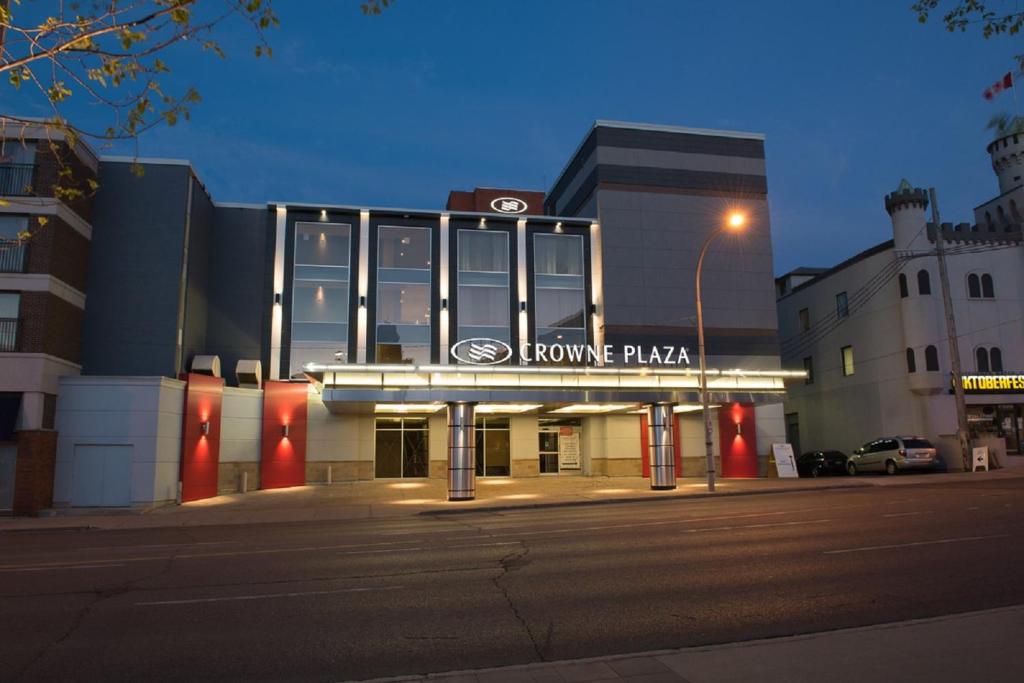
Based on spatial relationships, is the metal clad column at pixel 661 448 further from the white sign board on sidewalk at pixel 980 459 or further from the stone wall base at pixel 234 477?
the stone wall base at pixel 234 477

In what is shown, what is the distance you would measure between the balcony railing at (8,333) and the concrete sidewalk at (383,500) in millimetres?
5986

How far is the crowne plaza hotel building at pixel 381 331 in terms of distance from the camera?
26438 mm

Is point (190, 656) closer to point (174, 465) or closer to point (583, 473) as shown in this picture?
point (174, 465)

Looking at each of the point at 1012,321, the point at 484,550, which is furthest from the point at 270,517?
the point at 1012,321

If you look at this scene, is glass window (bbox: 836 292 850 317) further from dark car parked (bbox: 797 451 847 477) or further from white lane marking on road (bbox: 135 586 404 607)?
white lane marking on road (bbox: 135 586 404 607)

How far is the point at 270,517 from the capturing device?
23.7 m

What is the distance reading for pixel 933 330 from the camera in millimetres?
39875

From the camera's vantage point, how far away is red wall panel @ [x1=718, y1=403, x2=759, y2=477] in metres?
38.9

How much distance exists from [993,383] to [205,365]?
40418 mm

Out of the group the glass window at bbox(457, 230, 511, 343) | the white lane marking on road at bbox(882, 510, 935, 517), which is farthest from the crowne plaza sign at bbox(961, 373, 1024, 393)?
the white lane marking on road at bbox(882, 510, 935, 517)

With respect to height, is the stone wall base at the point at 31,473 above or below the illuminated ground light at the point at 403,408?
below

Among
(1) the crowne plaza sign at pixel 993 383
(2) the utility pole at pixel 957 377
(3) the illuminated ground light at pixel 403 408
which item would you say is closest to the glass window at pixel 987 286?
(1) the crowne plaza sign at pixel 993 383

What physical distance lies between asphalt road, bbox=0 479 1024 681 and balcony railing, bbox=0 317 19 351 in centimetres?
1144

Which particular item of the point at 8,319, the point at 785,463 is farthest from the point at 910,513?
the point at 8,319
